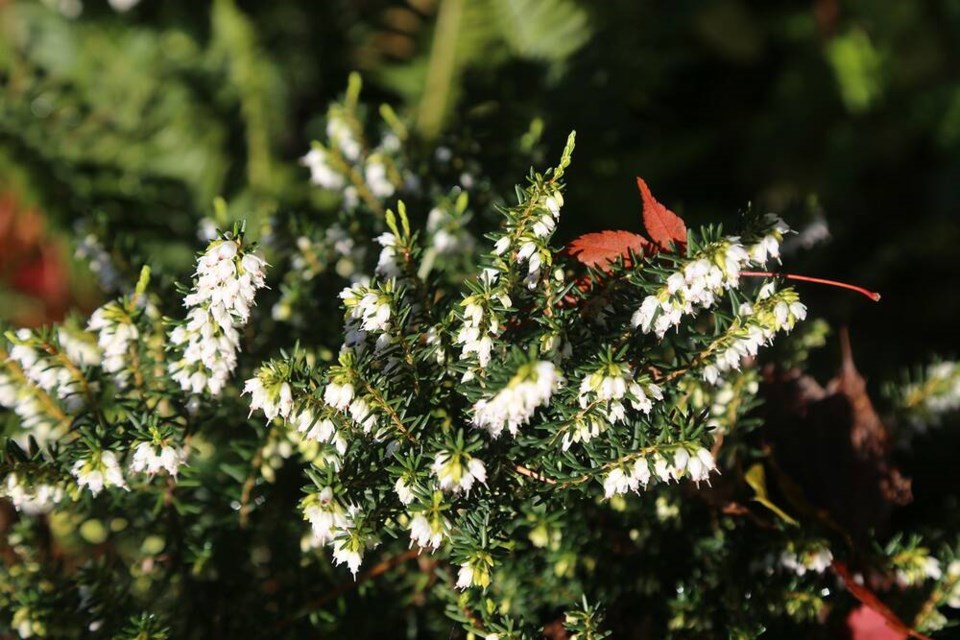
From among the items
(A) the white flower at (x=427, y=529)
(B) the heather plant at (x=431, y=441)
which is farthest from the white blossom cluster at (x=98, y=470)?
(A) the white flower at (x=427, y=529)

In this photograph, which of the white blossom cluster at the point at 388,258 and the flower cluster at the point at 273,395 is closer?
the flower cluster at the point at 273,395

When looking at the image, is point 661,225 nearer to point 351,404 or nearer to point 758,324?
point 758,324

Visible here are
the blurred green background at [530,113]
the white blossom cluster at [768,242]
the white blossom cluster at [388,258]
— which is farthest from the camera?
the blurred green background at [530,113]

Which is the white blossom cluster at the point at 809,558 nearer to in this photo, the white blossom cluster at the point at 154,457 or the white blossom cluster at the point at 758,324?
the white blossom cluster at the point at 758,324

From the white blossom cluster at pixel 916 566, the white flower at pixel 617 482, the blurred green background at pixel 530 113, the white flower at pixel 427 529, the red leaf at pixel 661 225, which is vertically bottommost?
the white blossom cluster at pixel 916 566

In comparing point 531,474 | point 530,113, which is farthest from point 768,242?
point 530,113

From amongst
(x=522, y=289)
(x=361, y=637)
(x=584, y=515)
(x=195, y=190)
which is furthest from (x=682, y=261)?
(x=195, y=190)

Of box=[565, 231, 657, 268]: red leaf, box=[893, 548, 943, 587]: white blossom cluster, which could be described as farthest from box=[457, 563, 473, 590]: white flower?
box=[893, 548, 943, 587]: white blossom cluster
